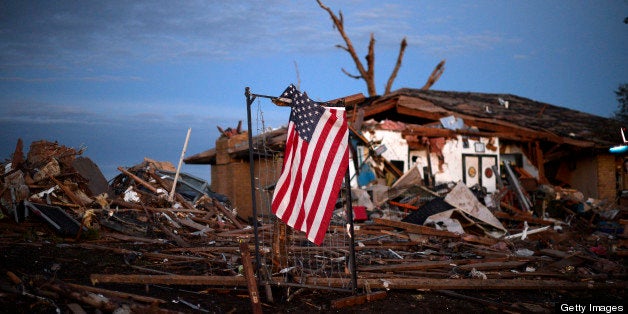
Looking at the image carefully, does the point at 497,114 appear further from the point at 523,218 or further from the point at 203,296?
the point at 203,296

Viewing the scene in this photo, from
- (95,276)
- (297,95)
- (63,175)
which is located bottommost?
(95,276)

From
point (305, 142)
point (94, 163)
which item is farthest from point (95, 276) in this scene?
point (94, 163)

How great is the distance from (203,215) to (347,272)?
7.00m

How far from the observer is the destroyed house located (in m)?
19.4

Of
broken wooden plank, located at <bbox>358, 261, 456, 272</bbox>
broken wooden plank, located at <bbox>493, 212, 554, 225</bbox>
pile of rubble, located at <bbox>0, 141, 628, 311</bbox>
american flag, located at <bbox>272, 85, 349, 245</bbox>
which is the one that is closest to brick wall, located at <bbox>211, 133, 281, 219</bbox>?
pile of rubble, located at <bbox>0, 141, 628, 311</bbox>

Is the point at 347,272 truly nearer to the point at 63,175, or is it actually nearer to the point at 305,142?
the point at 305,142

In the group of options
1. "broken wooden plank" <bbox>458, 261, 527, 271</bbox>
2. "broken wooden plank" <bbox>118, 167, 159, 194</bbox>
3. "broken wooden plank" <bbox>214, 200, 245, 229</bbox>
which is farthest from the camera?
"broken wooden plank" <bbox>118, 167, 159, 194</bbox>

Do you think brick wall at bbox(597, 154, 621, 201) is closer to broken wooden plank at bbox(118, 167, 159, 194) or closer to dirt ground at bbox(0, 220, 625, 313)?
dirt ground at bbox(0, 220, 625, 313)

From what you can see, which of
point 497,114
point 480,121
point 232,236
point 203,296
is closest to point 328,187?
point 203,296

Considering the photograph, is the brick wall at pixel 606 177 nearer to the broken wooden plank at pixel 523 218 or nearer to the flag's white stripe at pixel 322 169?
the broken wooden plank at pixel 523 218

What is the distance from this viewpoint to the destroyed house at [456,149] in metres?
19.4

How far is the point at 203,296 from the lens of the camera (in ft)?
23.9

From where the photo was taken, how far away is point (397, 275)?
8844mm

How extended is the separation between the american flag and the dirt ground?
4.08 ft
